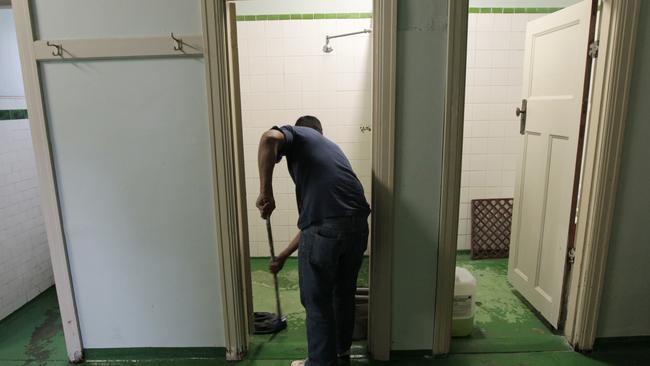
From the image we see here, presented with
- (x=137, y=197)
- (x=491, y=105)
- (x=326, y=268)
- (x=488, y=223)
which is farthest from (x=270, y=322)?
(x=491, y=105)

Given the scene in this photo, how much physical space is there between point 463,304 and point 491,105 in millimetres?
1885

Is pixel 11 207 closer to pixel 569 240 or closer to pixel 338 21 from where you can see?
pixel 338 21

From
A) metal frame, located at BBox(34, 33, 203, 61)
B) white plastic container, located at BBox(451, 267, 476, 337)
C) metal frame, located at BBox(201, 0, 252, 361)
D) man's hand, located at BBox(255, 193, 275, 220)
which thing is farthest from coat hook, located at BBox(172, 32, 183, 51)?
white plastic container, located at BBox(451, 267, 476, 337)

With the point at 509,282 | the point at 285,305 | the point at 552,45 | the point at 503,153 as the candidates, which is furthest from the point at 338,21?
the point at 509,282

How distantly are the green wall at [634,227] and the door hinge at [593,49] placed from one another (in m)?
0.16

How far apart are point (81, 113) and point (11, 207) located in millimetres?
1313

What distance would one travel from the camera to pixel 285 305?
273 centimetres

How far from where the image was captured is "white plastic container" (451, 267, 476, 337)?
2223 mm

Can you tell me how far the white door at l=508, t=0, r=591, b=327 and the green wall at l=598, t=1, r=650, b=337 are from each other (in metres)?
0.22

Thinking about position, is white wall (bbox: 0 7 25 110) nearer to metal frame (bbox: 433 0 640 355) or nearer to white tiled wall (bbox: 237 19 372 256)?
white tiled wall (bbox: 237 19 372 256)

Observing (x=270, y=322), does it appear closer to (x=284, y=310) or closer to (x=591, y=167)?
(x=284, y=310)

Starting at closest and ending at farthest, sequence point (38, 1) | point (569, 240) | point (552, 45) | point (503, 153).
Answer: point (38, 1) → point (569, 240) → point (552, 45) → point (503, 153)

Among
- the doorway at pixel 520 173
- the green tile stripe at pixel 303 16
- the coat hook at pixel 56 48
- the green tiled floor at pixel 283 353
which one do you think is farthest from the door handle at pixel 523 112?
the coat hook at pixel 56 48

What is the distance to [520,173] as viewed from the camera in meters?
2.71
